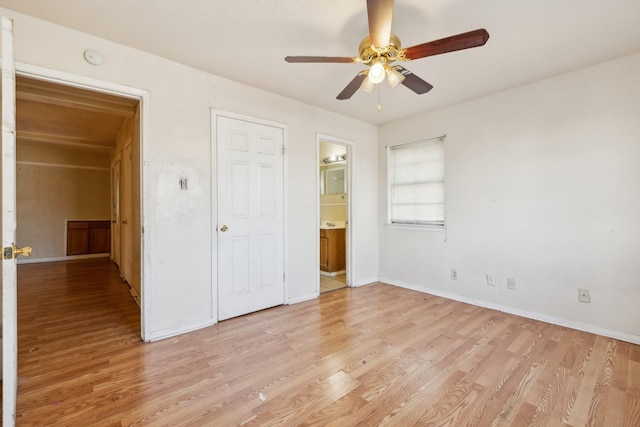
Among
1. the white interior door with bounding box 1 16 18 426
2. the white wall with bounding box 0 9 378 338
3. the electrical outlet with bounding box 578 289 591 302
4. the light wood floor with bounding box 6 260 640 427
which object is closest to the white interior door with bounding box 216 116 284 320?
the white wall with bounding box 0 9 378 338

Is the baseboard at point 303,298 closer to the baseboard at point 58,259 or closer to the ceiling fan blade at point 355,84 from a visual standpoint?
the ceiling fan blade at point 355,84

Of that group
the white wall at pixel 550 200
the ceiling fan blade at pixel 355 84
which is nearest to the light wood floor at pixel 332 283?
the white wall at pixel 550 200

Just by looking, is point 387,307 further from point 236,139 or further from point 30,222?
point 30,222

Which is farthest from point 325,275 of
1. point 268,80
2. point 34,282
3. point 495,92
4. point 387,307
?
point 34,282

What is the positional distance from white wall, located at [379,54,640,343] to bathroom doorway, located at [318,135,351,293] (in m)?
1.49

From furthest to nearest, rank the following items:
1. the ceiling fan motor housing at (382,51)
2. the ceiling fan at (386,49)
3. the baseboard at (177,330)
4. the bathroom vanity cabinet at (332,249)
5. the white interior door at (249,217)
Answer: the bathroom vanity cabinet at (332,249)
the white interior door at (249,217)
the baseboard at (177,330)
the ceiling fan motor housing at (382,51)
the ceiling fan at (386,49)

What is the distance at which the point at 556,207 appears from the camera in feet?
9.37

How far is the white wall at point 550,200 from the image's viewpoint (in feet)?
8.27

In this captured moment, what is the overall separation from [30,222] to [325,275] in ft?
21.7

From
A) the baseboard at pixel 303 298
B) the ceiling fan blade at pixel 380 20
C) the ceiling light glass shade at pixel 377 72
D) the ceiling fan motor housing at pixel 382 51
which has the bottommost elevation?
the baseboard at pixel 303 298

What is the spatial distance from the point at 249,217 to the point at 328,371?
1789 mm

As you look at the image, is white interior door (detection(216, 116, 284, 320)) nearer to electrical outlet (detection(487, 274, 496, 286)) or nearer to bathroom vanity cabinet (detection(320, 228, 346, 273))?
bathroom vanity cabinet (detection(320, 228, 346, 273))

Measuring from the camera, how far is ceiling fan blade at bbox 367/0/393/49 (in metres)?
1.43

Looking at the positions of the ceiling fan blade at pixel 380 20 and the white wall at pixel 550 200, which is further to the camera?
the white wall at pixel 550 200
